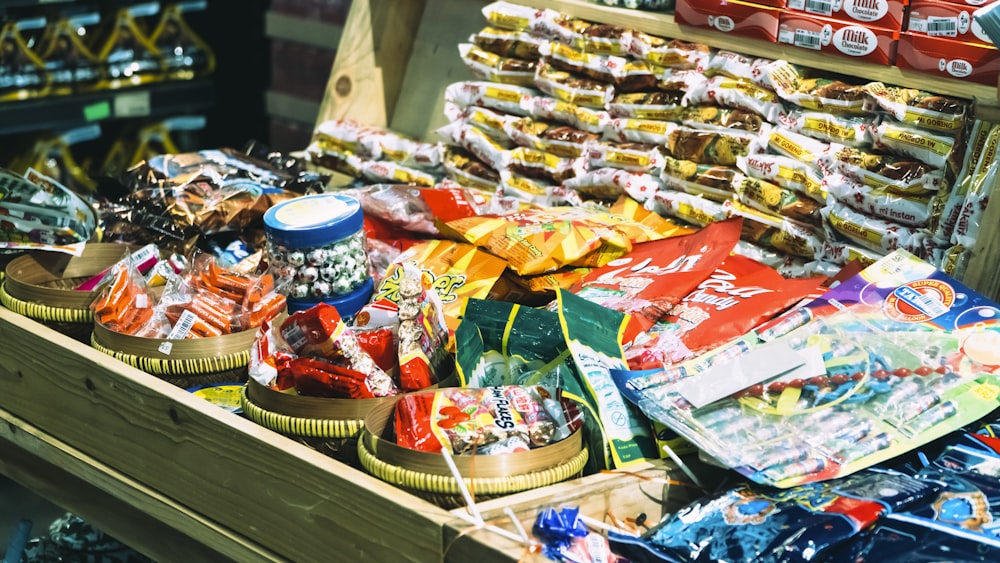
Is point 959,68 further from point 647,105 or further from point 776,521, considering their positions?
point 776,521

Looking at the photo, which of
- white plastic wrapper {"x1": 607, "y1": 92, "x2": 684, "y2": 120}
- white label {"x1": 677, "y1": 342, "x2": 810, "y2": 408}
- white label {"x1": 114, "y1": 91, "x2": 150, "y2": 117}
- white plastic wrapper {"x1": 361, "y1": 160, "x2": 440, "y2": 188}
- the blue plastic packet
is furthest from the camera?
white label {"x1": 114, "y1": 91, "x2": 150, "y2": 117}

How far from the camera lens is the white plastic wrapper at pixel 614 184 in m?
2.23

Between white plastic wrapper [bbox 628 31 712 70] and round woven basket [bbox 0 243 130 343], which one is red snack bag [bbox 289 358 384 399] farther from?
white plastic wrapper [bbox 628 31 712 70]

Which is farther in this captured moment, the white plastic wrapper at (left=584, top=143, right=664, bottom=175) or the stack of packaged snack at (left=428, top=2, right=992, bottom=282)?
the white plastic wrapper at (left=584, top=143, right=664, bottom=175)

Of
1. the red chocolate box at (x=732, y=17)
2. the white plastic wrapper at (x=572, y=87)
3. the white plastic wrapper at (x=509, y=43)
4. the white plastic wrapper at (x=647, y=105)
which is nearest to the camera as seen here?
the red chocolate box at (x=732, y=17)

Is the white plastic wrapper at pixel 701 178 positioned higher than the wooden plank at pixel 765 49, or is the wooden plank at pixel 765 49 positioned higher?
the wooden plank at pixel 765 49

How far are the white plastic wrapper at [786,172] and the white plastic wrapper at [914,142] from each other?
5.0 inches

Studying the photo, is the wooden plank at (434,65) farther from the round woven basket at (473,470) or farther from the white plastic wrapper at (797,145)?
the round woven basket at (473,470)

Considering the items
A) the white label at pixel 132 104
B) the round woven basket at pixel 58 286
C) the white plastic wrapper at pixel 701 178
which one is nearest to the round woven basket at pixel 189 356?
the round woven basket at pixel 58 286

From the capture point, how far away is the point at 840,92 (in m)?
1.93

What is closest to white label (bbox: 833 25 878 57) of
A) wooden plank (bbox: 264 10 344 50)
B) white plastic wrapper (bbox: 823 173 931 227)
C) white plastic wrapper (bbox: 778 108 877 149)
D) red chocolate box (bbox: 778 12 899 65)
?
red chocolate box (bbox: 778 12 899 65)

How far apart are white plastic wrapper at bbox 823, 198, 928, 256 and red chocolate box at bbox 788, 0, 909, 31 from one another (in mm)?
304

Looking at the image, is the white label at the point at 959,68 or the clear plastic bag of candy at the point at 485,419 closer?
the clear plastic bag of candy at the point at 485,419

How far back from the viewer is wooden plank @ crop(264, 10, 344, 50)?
4.30 meters
